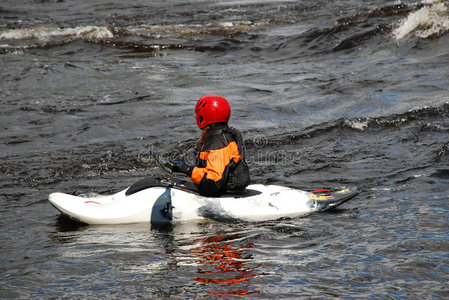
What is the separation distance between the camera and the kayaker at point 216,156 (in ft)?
19.8

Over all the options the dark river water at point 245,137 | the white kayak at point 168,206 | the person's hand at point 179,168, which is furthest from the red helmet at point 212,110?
the dark river water at point 245,137

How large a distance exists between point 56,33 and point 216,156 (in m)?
13.7

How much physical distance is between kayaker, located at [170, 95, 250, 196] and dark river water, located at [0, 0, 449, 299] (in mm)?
434

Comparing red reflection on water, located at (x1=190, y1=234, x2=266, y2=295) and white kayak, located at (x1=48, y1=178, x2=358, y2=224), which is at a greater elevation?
white kayak, located at (x1=48, y1=178, x2=358, y2=224)

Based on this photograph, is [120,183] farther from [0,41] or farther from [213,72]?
[0,41]

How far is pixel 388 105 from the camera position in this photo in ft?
35.9

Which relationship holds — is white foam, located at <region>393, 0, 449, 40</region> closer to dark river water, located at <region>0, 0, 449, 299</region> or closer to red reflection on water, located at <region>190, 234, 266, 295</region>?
dark river water, located at <region>0, 0, 449, 299</region>

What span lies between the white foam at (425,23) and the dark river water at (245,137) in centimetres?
6

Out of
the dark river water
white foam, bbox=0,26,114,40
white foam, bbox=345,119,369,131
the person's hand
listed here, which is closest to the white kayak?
the dark river water

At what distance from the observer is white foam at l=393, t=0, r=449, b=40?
1548 centimetres

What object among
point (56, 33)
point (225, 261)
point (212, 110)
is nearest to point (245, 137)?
point (212, 110)

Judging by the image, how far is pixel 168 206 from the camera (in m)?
6.22

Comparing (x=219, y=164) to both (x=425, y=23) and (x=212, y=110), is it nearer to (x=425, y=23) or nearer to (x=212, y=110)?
(x=212, y=110)

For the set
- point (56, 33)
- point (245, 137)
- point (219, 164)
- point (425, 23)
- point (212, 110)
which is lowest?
point (245, 137)
